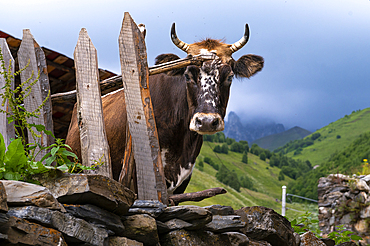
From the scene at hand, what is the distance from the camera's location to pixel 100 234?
2369mm

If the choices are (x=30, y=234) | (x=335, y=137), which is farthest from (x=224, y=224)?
(x=335, y=137)

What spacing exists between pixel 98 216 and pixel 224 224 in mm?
1344

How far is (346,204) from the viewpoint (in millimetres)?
10789

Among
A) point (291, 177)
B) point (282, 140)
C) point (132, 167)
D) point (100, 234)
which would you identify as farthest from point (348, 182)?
point (282, 140)

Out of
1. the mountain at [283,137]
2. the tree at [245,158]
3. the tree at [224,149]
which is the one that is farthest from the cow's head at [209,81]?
the mountain at [283,137]

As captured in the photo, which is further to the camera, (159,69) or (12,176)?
(159,69)

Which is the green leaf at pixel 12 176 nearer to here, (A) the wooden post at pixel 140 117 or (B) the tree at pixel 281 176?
(A) the wooden post at pixel 140 117

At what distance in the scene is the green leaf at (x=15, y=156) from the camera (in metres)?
2.42

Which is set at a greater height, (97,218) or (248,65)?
(248,65)

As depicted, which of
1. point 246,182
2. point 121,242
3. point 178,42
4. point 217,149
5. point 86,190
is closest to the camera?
point 86,190

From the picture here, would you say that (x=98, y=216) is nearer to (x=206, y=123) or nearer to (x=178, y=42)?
(x=206, y=123)

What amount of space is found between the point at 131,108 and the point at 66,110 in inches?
150

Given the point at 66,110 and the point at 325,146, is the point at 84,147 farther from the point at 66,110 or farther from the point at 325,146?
the point at 325,146

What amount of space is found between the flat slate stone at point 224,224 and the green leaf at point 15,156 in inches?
63.6
